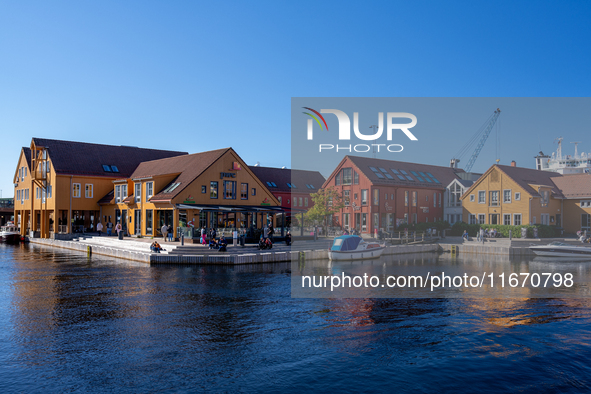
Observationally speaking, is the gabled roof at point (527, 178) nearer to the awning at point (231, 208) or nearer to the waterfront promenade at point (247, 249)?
the waterfront promenade at point (247, 249)

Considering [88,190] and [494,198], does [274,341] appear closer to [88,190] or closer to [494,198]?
[88,190]

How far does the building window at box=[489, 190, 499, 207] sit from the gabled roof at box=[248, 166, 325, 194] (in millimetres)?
29273

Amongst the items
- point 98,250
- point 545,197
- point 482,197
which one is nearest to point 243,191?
point 98,250

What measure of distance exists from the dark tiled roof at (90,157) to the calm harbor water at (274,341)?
33484 mm

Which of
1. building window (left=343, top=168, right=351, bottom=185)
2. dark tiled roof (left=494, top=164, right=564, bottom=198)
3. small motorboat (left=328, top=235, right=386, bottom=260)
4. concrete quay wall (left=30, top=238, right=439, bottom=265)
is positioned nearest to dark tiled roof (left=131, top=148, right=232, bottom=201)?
concrete quay wall (left=30, top=238, right=439, bottom=265)

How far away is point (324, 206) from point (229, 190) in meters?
18.1

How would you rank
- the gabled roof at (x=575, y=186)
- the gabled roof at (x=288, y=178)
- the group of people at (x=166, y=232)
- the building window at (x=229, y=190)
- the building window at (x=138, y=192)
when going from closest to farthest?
the group of people at (x=166, y=232) < the building window at (x=229, y=190) < the building window at (x=138, y=192) < the gabled roof at (x=575, y=186) < the gabled roof at (x=288, y=178)

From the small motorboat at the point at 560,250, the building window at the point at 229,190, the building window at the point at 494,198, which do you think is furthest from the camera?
the building window at the point at 494,198

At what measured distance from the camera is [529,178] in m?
61.9

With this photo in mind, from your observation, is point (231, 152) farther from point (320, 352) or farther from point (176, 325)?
point (320, 352)

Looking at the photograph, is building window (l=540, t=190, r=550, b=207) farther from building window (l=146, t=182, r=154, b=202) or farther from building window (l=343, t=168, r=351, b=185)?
building window (l=146, t=182, r=154, b=202)

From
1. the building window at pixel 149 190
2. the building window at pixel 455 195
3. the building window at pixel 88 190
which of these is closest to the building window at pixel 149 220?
the building window at pixel 149 190

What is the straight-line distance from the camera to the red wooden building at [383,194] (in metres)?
61.7

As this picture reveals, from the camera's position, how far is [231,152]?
47.7 meters
